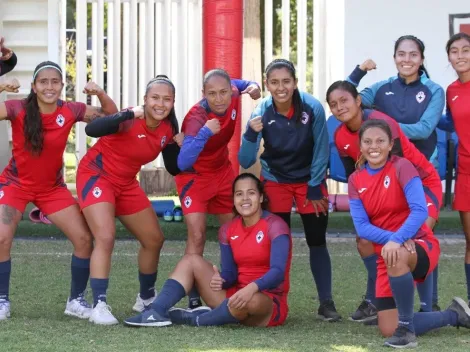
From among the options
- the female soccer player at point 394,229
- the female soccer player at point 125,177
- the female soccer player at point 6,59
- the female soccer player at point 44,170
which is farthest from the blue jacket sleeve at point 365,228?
the female soccer player at point 6,59

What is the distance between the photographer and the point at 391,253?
5.29 metres

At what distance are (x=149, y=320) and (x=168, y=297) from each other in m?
0.18

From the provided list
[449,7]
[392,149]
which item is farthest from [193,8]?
[392,149]

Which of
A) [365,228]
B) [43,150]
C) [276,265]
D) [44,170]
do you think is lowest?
[276,265]

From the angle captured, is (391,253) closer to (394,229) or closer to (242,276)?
(394,229)

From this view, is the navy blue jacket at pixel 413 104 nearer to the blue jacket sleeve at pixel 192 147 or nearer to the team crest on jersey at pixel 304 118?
the team crest on jersey at pixel 304 118

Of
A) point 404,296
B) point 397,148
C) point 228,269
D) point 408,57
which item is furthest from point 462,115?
point 228,269

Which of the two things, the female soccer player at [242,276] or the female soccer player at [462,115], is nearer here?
the female soccer player at [242,276]

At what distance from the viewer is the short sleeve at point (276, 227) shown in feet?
19.2

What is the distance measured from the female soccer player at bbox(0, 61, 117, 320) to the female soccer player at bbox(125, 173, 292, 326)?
63cm

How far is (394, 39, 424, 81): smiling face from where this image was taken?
6.21 m

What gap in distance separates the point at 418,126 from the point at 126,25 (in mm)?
6502

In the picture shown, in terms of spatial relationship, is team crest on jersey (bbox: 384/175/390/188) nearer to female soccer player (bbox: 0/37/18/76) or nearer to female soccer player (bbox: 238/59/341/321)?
female soccer player (bbox: 238/59/341/321)

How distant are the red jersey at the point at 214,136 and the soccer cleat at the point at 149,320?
108cm
